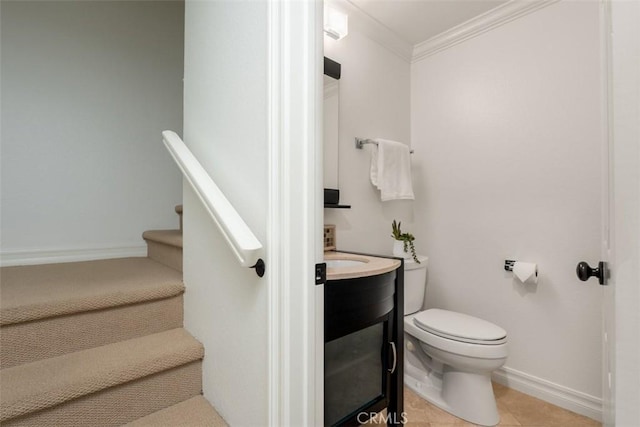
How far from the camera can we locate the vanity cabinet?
3.43ft

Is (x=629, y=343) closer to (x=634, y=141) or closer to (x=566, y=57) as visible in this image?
(x=634, y=141)

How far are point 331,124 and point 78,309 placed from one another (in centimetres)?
144

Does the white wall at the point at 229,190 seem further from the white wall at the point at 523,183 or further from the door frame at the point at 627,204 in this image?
the white wall at the point at 523,183

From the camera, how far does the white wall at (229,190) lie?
2.88 ft

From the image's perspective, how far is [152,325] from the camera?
1.29 metres

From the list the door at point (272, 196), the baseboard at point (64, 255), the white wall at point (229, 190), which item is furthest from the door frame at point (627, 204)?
the baseboard at point (64, 255)

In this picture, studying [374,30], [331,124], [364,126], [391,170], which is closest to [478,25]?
[374,30]

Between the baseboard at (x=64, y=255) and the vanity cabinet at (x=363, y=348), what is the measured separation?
5.36ft

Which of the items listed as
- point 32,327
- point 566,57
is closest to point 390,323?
point 32,327

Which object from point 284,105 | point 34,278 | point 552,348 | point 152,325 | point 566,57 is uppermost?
point 566,57

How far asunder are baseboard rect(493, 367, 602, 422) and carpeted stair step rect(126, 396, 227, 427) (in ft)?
5.56

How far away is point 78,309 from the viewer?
1115 mm

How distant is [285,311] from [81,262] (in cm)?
169

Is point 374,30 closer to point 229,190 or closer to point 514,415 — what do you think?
point 229,190
